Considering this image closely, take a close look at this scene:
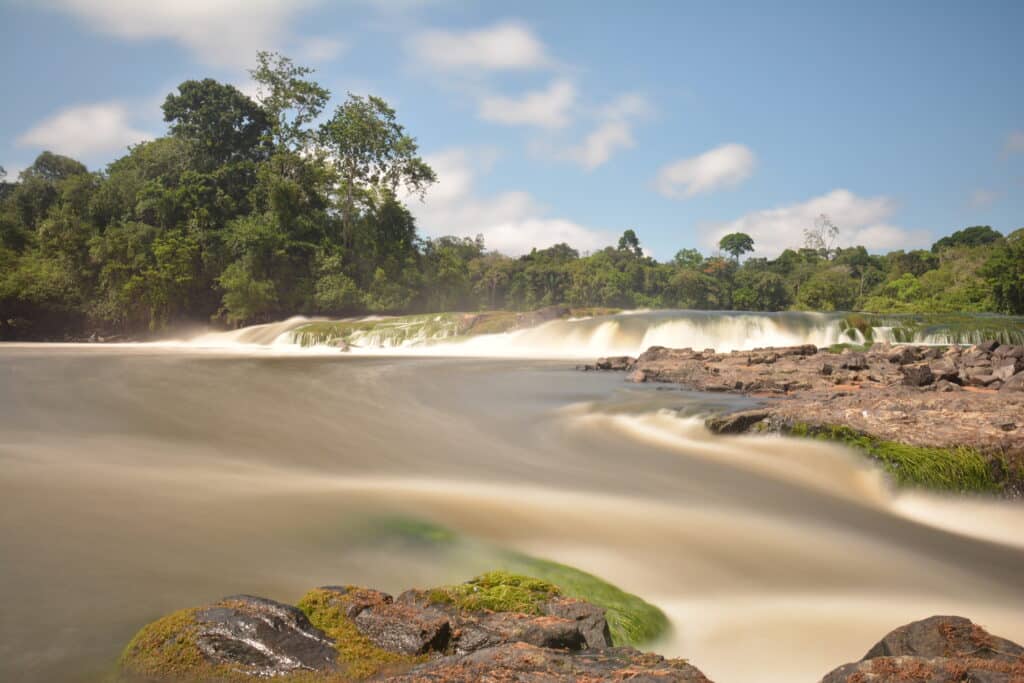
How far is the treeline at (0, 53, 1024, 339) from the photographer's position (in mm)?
31641

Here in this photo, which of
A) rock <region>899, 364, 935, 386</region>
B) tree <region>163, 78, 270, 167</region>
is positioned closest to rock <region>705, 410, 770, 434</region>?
rock <region>899, 364, 935, 386</region>

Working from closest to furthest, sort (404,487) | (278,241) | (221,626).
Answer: (221,626), (404,487), (278,241)

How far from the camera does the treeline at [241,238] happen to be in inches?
1246

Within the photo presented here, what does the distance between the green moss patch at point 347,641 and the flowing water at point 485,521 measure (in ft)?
1.96

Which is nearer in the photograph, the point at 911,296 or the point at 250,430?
the point at 250,430

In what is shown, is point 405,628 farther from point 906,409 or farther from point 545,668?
point 906,409

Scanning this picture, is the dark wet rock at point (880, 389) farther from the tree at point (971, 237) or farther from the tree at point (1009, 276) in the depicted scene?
the tree at point (971, 237)

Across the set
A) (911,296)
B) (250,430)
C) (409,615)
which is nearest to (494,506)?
(409,615)

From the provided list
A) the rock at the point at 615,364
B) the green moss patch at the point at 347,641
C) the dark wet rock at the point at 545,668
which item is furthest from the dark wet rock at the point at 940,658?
the rock at the point at 615,364

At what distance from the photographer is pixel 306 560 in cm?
354

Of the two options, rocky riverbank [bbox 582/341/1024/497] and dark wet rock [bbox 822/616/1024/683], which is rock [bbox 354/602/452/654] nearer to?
dark wet rock [bbox 822/616/1024/683]

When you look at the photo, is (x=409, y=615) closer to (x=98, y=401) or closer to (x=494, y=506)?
(x=494, y=506)

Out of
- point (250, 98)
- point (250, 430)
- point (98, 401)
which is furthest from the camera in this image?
point (250, 98)

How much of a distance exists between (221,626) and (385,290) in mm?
33717
